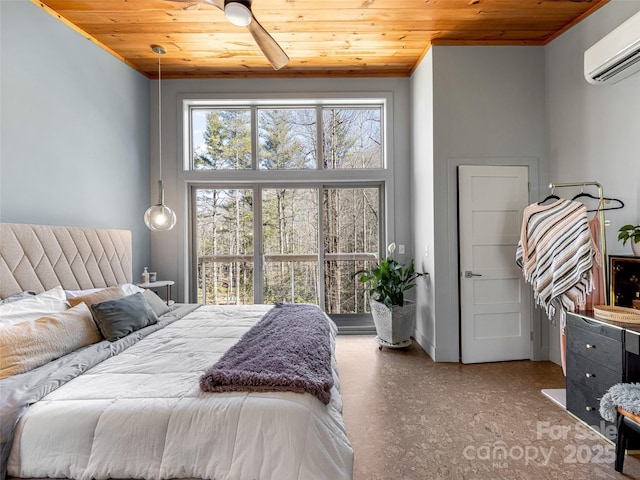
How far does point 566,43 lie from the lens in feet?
10.1

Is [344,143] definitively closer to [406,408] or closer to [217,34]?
[217,34]

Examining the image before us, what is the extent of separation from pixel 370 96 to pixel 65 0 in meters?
2.99

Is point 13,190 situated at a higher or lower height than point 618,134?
lower

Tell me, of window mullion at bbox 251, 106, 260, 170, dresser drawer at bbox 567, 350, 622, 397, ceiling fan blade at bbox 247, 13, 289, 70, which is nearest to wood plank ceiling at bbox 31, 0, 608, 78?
window mullion at bbox 251, 106, 260, 170

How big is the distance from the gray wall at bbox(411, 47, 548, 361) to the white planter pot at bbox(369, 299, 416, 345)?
32 centimetres

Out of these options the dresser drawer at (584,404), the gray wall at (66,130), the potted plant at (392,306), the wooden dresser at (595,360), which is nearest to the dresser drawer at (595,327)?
the wooden dresser at (595,360)

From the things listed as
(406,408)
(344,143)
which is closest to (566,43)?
(344,143)

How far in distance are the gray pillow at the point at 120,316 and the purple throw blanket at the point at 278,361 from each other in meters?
0.78

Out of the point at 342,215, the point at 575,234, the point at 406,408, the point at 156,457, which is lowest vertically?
the point at 406,408

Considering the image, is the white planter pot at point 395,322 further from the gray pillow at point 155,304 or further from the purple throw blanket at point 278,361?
the gray pillow at point 155,304

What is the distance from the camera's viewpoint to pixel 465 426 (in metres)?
2.17

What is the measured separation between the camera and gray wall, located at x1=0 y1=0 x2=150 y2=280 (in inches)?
89.1

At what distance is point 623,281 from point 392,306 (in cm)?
189

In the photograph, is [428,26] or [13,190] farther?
[428,26]
